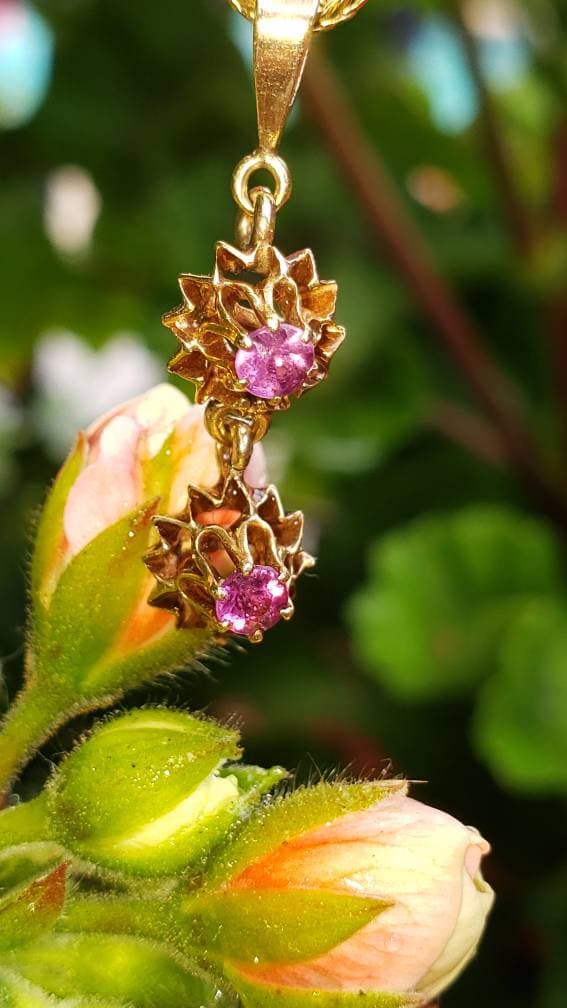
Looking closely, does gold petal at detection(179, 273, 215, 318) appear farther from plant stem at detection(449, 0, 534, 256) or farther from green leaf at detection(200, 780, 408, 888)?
plant stem at detection(449, 0, 534, 256)

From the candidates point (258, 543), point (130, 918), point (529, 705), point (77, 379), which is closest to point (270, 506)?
point (258, 543)

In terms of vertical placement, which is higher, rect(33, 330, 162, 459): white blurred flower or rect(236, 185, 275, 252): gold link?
rect(236, 185, 275, 252): gold link

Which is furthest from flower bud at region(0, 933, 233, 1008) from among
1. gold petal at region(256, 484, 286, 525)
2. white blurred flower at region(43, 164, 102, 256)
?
white blurred flower at region(43, 164, 102, 256)

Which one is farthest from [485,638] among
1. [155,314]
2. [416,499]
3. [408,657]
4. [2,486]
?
[2,486]

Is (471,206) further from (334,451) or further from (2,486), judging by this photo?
(2,486)

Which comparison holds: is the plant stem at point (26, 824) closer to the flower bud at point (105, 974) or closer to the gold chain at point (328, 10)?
the flower bud at point (105, 974)

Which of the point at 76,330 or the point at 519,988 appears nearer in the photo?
the point at 519,988

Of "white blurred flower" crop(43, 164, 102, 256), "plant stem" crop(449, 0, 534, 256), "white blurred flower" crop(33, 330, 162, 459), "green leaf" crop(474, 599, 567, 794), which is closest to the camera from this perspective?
"green leaf" crop(474, 599, 567, 794)

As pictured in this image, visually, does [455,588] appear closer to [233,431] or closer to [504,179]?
[504,179]
